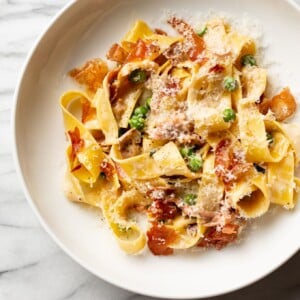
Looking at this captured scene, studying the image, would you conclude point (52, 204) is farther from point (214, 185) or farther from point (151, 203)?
point (214, 185)

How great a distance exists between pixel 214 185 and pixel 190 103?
0.39m

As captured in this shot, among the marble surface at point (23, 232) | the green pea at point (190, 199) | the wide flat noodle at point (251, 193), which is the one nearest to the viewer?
the wide flat noodle at point (251, 193)

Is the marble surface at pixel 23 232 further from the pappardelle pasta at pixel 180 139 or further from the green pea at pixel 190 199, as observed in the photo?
the green pea at pixel 190 199

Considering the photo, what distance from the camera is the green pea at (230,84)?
311cm

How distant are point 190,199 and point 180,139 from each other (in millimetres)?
282

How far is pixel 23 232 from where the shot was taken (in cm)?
349

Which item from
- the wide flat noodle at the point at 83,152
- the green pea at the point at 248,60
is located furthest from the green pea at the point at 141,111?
the green pea at the point at 248,60

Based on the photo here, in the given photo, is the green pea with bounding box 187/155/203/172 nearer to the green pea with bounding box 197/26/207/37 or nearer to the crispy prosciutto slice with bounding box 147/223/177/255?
the crispy prosciutto slice with bounding box 147/223/177/255

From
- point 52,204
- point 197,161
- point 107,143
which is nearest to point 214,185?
point 197,161

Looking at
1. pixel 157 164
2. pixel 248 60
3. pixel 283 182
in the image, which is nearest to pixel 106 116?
pixel 157 164

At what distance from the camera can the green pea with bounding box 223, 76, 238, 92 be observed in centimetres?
311

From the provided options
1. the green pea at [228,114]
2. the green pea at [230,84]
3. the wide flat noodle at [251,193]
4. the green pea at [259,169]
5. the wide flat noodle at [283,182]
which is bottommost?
the wide flat noodle at [251,193]

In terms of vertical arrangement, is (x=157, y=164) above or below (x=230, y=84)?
below

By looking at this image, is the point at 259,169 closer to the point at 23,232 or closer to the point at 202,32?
the point at 202,32
